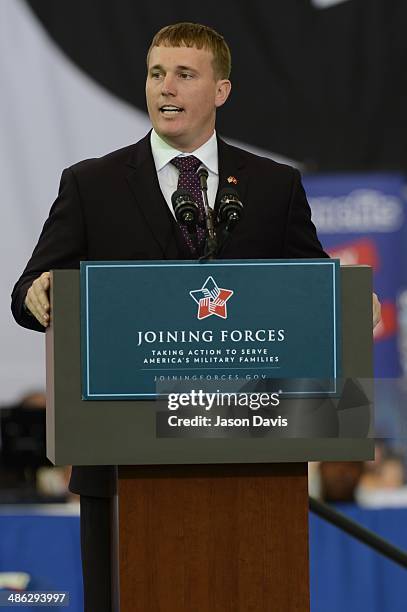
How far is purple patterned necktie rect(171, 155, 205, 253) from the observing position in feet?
8.39

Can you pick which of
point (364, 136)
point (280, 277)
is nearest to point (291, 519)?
point (280, 277)

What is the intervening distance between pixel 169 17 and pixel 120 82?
336mm

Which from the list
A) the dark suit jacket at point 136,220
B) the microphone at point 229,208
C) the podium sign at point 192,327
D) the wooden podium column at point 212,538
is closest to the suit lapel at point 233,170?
the dark suit jacket at point 136,220

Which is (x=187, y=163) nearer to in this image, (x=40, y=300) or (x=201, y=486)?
(x=40, y=300)

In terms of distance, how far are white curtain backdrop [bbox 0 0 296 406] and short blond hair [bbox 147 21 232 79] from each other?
2.28 meters

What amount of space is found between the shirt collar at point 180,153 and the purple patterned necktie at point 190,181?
0.05 feet

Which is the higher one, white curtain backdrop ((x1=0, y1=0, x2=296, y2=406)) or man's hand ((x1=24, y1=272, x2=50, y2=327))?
white curtain backdrop ((x1=0, y1=0, x2=296, y2=406))

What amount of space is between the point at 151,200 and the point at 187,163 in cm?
12

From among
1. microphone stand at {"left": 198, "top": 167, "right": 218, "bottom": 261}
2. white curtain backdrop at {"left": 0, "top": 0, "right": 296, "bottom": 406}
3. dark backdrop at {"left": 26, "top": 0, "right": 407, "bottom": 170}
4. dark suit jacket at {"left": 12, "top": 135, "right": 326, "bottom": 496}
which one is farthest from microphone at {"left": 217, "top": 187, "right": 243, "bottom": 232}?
dark backdrop at {"left": 26, "top": 0, "right": 407, "bottom": 170}

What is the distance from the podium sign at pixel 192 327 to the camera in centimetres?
214

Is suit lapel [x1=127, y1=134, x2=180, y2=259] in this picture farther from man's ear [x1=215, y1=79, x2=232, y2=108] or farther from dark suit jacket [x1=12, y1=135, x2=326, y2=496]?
man's ear [x1=215, y1=79, x2=232, y2=108]

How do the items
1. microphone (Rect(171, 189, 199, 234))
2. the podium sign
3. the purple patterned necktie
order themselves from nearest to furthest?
the podium sign
microphone (Rect(171, 189, 199, 234))
the purple patterned necktie

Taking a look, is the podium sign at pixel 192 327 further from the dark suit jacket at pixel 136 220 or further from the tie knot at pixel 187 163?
the tie knot at pixel 187 163

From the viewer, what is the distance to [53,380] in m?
2.15
